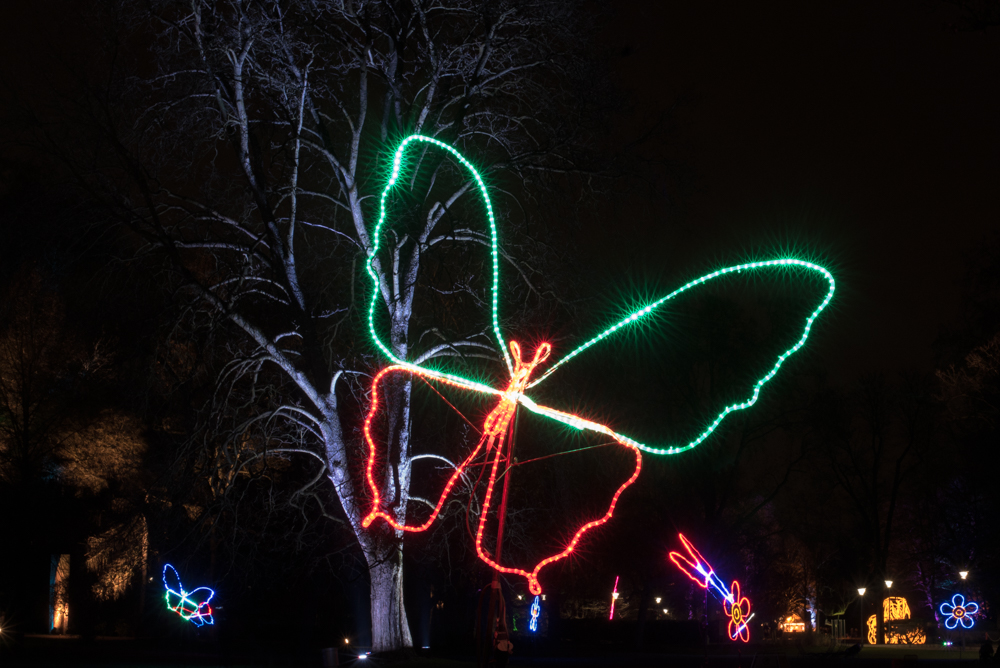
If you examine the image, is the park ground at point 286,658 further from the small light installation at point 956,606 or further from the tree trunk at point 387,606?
the small light installation at point 956,606

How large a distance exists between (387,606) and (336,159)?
7117 mm

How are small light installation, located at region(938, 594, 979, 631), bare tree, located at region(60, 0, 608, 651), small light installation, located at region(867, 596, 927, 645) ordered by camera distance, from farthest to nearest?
small light installation, located at region(867, 596, 927, 645)
small light installation, located at region(938, 594, 979, 631)
bare tree, located at region(60, 0, 608, 651)

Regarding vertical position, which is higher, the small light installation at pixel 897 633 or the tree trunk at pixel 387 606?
the tree trunk at pixel 387 606

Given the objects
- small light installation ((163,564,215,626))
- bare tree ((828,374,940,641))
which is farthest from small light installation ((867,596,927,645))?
small light installation ((163,564,215,626))

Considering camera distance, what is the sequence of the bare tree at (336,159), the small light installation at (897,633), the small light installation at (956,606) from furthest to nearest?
the small light installation at (897,633) < the small light installation at (956,606) < the bare tree at (336,159)

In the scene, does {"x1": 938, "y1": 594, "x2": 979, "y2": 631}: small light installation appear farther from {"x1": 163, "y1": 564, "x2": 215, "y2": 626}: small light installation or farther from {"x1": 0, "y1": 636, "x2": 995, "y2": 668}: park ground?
{"x1": 163, "y1": 564, "x2": 215, "y2": 626}: small light installation

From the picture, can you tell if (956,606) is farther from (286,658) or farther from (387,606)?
→ (387,606)

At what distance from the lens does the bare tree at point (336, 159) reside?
13.6 m

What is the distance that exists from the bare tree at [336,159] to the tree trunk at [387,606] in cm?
3

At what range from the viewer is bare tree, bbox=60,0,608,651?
13.6 m

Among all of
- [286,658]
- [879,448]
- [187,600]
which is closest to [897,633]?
[879,448]

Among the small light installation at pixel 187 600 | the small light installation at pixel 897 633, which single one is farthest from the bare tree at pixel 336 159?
the small light installation at pixel 897 633

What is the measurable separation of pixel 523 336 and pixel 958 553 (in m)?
26.8

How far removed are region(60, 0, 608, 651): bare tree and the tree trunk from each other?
0.08ft
